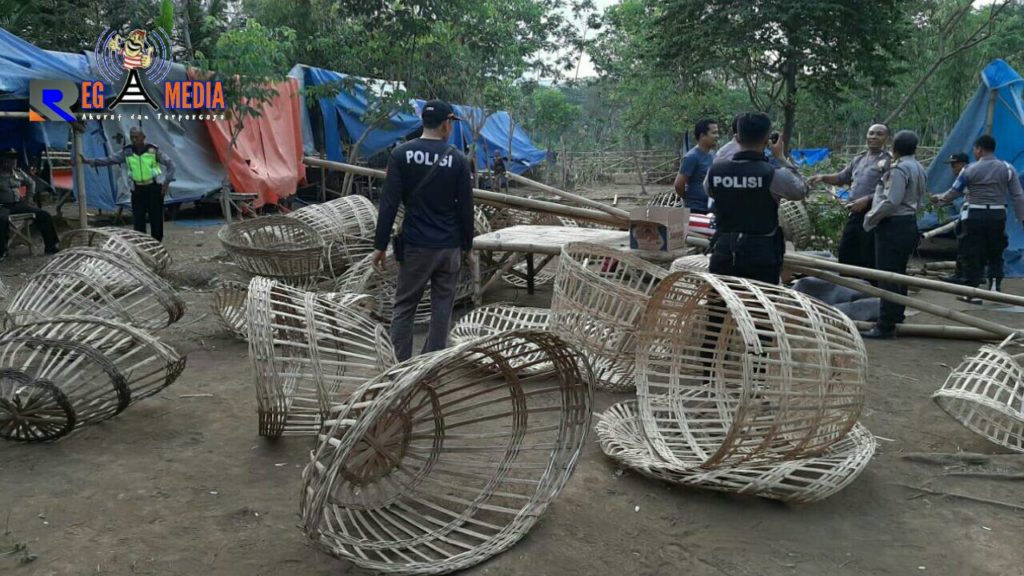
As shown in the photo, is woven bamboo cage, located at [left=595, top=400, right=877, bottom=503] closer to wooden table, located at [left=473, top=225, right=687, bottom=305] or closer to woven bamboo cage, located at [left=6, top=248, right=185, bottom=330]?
wooden table, located at [left=473, top=225, right=687, bottom=305]

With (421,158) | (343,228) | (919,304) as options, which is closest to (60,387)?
(421,158)

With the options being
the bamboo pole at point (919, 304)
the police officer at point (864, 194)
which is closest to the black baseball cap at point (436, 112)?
the bamboo pole at point (919, 304)

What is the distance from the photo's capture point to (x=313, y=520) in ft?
7.79

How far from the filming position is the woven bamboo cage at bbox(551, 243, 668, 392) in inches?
175

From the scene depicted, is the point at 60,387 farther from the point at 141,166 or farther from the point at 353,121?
the point at 353,121

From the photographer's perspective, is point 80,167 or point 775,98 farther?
point 775,98

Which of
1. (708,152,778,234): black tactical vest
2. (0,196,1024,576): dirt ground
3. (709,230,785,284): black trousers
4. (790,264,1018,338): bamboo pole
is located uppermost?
(708,152,778,234): black tactical vest

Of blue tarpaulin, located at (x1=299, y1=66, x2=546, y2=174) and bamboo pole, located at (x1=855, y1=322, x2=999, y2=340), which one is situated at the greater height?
blue tarpaulin, located at (x1=299, y1=66, x2=546, y2=174)

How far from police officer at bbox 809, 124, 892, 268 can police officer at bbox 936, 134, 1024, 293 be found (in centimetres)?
173

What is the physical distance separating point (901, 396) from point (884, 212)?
1.52m

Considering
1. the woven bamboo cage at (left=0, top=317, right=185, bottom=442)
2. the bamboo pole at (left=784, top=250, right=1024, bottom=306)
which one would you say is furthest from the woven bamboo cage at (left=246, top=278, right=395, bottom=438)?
the bamboo pole at (left=784, top=250, right=1024, bottom=306)

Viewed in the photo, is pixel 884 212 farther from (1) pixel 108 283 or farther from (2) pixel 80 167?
(2) pixel 80 167

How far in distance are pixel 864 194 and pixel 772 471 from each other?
3.79 meters

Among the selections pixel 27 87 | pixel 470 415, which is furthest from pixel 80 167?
pixel 470 415
